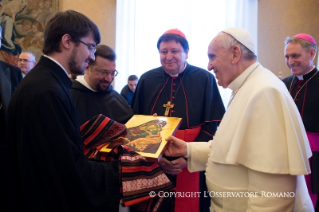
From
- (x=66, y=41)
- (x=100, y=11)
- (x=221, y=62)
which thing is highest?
(x=100, y=11)

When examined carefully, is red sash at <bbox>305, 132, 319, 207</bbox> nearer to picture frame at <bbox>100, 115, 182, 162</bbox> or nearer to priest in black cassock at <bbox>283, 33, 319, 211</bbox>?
priest in black cassock at <bbox>283, 33, 319, 211</bbox>

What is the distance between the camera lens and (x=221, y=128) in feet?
5.49

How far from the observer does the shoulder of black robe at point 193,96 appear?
269 centimetres

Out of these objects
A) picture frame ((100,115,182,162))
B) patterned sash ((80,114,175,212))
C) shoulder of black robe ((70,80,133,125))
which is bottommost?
patterned sash ((80,114,175,212))

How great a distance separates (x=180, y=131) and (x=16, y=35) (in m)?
5.98

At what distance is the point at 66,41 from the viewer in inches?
63.6

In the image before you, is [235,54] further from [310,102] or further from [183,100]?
[310,102]

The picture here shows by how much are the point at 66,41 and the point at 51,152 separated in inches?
27.8

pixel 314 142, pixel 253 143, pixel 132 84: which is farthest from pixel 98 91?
pixel 132 84

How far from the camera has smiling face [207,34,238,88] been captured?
1741mm

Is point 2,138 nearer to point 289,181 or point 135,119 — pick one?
point 135,119

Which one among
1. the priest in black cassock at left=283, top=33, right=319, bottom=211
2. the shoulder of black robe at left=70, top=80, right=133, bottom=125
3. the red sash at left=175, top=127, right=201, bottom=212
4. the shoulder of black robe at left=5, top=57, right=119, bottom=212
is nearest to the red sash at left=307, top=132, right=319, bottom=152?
the priest in black cassock at left=283, top=33, right=319, bottom=211

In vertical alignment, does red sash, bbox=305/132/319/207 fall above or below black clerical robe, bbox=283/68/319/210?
below

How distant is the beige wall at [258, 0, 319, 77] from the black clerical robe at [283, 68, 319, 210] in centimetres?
277
